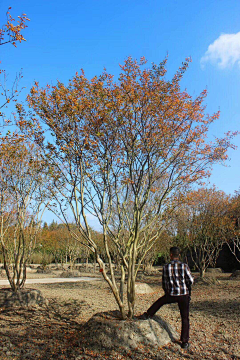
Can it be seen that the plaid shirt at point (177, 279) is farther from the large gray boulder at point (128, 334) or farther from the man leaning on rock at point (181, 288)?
the large gray boulder at point (128, 334)

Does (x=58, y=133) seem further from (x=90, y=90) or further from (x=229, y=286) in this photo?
(x=229, y=286)

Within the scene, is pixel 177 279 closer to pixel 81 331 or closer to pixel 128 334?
pixel 128 334

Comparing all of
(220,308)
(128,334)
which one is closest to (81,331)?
(128,334)

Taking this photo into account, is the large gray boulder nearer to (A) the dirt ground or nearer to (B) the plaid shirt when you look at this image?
(A) the dirt ground

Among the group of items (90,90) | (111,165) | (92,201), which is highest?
(90,90)

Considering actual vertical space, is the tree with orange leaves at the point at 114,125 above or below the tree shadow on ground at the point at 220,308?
above

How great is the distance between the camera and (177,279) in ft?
14.5

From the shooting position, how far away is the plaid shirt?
14.4 feet

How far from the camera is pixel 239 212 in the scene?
629 inches

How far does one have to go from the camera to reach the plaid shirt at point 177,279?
4.39 metres

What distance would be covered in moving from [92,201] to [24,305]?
3.47m

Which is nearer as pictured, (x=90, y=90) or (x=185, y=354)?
(x=185, y=354)

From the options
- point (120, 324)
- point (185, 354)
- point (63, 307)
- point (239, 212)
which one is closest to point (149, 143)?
point (120, 324)

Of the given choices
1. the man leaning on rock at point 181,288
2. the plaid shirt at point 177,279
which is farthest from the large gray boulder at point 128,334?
the plaid shirt at point 177,279
